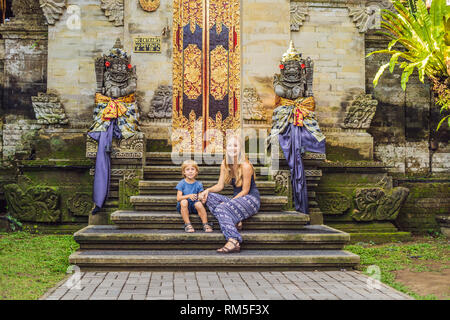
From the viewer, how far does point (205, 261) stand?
539cm

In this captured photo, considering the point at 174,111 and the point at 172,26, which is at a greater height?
the point at 172,26

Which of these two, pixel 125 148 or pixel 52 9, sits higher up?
pixel 52 9

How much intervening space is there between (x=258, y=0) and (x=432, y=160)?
17.0 ft

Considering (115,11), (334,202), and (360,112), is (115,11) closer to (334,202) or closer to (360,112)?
(360,112)

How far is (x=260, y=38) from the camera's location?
9438 mm

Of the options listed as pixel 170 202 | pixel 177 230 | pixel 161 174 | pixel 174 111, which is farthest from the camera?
pixel 174 111

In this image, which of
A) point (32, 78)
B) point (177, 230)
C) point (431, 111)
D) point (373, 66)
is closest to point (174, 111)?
point (32, 78)

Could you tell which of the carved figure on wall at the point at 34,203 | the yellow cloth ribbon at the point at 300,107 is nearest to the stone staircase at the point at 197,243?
the yellow cloth ribbon at the point at 300,107

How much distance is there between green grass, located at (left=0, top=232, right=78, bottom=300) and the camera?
457 cm

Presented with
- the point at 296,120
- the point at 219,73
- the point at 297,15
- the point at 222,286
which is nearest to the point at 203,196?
the point at 222,286

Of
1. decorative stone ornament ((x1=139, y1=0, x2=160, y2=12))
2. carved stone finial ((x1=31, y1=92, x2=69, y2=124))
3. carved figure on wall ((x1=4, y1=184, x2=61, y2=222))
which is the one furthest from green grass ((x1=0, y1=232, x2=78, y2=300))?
decorative stone ornament ((x1=139, y1=0, x2=160, y2=12))

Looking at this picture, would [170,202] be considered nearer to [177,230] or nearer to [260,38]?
[177,230]

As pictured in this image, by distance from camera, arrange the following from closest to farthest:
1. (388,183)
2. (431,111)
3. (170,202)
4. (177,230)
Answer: (177,230) → (170,202) → (388,183) → (431,111)

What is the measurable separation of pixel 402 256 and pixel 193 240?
332 centimetres
